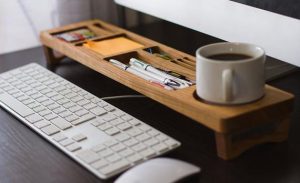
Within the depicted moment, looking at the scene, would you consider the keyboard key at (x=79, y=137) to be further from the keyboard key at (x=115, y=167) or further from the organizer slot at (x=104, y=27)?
the organizer slot at (x=104, y=27)

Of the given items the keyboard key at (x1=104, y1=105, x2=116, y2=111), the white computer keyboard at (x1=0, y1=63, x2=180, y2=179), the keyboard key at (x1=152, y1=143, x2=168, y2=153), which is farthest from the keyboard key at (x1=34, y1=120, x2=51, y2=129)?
the keyboard key at (x1=152, y1=143, x2=168, y2=153)

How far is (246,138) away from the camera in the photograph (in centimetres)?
83

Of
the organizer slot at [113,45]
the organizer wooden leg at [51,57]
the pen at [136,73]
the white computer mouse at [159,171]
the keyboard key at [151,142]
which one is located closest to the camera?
the white computer mouse at [159,171]

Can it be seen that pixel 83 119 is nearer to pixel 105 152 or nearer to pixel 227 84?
pixel 105 152

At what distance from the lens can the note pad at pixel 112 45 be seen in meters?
1.10

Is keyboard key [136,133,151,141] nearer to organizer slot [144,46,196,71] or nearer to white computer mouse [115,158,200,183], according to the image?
white computer mouse [115,158,200,183]

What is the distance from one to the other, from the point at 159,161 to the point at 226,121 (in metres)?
0.11

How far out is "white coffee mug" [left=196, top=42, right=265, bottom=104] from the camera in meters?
0.78

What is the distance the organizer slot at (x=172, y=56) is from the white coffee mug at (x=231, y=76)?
6.3 inches

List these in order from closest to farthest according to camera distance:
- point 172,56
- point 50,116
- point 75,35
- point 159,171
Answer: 1. point 159,171
2. point 50,116
3. point 172,56
4. point 75,35

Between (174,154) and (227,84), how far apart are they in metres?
0.14

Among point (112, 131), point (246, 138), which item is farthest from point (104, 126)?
point (246, 138)

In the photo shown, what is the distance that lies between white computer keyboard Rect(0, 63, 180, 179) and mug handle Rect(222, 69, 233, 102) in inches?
4.1

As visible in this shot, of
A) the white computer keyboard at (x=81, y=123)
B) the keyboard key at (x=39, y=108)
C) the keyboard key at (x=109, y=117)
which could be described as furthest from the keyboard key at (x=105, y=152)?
the keyboard key at (x=39, y=108)
